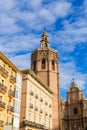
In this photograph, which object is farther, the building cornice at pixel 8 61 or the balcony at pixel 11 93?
the balcony at pixel 11 93

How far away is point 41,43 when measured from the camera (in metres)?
80.3

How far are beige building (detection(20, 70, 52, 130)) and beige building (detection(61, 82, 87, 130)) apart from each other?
20.8 m

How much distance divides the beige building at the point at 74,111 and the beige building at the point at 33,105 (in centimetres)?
2076

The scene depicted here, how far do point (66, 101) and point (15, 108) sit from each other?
4109 cm

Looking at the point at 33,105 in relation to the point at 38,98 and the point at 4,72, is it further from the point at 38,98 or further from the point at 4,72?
the point at 4,72

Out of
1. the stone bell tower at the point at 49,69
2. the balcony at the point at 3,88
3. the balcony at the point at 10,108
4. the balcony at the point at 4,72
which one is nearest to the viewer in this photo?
the balcony at the point at 3,88

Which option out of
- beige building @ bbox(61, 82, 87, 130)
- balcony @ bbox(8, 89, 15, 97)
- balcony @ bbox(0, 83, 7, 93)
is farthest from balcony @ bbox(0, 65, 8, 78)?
beige building @ bbox(61, 82, 87, 130)

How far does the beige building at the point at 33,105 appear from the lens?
4407 cm

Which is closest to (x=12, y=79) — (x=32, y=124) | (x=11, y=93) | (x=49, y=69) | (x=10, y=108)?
(x=11, y=93)

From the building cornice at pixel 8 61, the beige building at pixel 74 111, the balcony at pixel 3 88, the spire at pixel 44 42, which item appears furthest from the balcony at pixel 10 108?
the spire at pixel 44 42

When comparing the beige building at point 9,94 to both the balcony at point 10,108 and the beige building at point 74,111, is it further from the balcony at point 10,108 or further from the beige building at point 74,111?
the beige building at point 74,111

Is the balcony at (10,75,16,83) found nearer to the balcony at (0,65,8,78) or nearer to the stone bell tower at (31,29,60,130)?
the balcony at (0,65,8,78)

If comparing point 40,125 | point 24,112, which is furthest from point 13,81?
point 40,125

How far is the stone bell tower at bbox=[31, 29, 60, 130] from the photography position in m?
69.4
